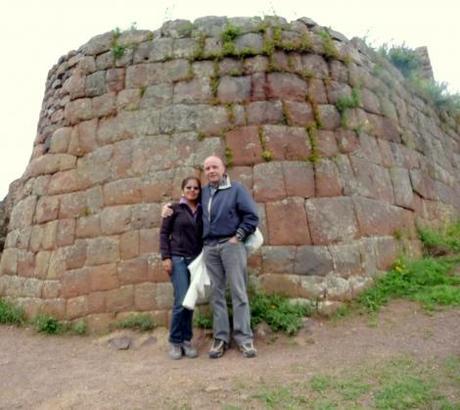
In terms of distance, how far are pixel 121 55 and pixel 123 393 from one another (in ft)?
14.1

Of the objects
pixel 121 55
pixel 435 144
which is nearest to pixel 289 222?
pixel 121 55

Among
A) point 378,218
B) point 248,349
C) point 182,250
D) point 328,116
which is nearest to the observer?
point 248,349

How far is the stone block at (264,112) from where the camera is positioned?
598 centimetres

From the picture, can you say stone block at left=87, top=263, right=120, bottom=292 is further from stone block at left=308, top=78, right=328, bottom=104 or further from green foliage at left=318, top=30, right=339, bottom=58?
green foliage at left=318, top=30, right=339, bottom=58

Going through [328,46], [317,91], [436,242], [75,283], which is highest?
[328,46]

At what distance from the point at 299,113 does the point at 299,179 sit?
86 centimetres

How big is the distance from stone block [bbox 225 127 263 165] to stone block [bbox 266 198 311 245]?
578 millimetres

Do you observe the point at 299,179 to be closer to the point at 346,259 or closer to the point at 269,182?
the point at 269,182

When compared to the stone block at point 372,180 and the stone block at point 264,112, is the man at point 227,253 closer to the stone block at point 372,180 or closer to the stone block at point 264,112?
the stone block at point 264,112

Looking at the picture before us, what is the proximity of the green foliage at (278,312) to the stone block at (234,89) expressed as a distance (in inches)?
91.2

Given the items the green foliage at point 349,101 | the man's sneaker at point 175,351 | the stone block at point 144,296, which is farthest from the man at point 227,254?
the green foliage at point 349,101

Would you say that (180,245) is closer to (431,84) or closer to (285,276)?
(285,276)

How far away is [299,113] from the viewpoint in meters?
6.10

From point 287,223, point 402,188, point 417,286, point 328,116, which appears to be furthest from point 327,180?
point 417,286
